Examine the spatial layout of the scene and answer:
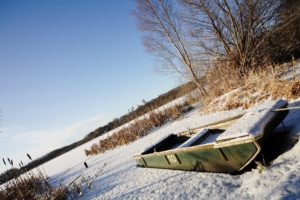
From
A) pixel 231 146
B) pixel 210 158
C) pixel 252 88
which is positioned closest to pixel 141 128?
pixel 252 88

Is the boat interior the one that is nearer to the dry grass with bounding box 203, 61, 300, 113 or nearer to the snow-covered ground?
the snow-covered ground

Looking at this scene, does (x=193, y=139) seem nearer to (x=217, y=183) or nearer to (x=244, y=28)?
(x=217, y=183)

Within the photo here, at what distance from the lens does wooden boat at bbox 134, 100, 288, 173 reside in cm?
405

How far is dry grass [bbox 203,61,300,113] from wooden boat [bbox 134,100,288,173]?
7.66 ft

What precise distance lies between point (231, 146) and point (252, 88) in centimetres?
528

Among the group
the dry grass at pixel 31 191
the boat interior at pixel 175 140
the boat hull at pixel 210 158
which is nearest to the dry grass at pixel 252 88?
the boat interior at pixel 175 140

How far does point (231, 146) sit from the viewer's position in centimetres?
420

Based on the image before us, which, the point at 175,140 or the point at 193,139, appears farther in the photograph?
the point at 175,140

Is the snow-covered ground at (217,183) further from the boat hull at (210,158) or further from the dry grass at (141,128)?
the dry grass at (141,128)

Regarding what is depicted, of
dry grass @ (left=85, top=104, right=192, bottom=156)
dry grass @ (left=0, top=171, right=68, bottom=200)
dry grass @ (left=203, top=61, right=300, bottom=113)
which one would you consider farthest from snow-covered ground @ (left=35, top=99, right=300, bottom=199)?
dry grass @ (left=85, top=104, right=192, bottom=156)

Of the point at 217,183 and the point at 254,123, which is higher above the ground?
the point at 254,123

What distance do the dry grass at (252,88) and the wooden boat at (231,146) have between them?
234 centimetres

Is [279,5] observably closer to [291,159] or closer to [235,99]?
[235,99]

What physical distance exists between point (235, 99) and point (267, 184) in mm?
5955
